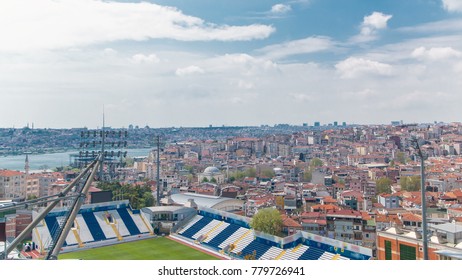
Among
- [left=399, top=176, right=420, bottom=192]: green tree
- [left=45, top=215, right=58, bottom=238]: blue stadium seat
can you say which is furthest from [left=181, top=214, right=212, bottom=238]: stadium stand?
[left=399, top=176, right=420, bottom=192]: green tree

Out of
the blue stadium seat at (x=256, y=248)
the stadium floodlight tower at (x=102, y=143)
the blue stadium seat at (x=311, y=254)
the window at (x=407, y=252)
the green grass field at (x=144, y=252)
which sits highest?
the stadium floodlight tower at (x=102, y=143)

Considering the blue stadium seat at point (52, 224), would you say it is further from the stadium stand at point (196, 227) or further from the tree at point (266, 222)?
the tree at point (266, 222)

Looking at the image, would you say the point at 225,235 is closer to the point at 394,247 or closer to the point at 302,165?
the point at 394,247

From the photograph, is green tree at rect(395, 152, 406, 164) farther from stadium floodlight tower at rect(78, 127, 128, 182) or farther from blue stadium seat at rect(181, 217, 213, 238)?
stadium floodlight tower at rect(78, 127, 128, 182)

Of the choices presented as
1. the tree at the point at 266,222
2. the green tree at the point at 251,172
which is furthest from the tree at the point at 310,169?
the tree at the point at 266,222

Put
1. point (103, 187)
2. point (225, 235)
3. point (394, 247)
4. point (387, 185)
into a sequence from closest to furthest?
point (394, 247)
point (225, 235)
point (103, 187)
point (387, 185)
